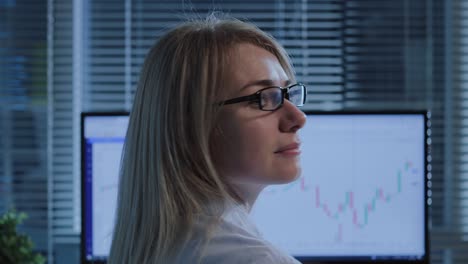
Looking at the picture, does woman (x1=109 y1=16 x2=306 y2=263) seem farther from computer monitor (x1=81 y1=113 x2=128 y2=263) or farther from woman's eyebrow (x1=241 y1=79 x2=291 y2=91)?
computer monitor (x1=81 y1=113 x2=128 y2=263)

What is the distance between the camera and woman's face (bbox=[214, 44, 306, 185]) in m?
1.00

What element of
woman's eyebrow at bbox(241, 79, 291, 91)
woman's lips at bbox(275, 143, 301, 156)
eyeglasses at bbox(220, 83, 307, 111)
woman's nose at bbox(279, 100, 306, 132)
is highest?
woman's eyebrow at bbox(241, 79, 291, 91)

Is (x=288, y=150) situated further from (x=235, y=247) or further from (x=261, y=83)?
(x=235, y=247)

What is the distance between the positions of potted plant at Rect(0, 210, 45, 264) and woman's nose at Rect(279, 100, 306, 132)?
999 millimetres

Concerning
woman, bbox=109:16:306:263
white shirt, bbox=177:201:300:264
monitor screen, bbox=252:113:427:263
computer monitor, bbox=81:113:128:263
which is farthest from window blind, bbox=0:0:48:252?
white shirt, bbox=177:201:300:264

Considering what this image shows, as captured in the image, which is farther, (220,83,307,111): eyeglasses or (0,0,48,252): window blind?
(0,0,48,252): window blind

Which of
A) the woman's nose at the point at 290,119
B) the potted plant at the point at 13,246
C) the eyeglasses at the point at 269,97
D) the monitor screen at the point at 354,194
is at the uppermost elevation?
the eyeglasses at the point at 269,97

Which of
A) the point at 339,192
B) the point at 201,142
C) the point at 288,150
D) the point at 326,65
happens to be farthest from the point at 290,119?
the point at 326,65

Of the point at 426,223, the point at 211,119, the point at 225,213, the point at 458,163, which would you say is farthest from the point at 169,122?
the point at 458,163

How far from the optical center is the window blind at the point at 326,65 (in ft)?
7.22

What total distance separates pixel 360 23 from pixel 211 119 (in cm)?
136

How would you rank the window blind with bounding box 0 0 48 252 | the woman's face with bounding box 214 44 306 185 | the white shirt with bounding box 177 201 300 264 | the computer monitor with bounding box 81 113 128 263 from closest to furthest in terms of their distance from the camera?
the white shirt with bounding box 177 201 300 264, the woman's face with bounding box 214 44 306 185, the computer monitor with bounding box 81 113 128 263, the window blind with bounding box 0 0 48 252

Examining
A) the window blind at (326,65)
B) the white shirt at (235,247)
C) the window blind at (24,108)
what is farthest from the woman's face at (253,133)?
the window blind at (24,108)

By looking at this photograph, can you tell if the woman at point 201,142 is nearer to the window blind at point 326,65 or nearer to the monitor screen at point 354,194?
the monitor screen at point 354,194
